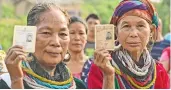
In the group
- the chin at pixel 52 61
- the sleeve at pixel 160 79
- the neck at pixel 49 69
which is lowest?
the sleeve at pixel 160 79

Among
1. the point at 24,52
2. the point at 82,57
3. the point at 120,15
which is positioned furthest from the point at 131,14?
the point at 82,57

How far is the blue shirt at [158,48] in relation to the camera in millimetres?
7301

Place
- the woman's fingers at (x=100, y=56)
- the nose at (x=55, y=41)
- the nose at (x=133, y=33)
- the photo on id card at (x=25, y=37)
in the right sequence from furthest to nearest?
the nose at (x=133, y=33)
the woman's fingers at (x=100, y=56)
the nose at (x=55, y=41)
the photo on id card at (x=25, y=37)

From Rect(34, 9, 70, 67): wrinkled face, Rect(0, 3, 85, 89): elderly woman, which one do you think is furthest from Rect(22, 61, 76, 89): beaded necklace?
Rect(34, 9, 70, 67): wrinkled face

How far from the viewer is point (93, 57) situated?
375 cm

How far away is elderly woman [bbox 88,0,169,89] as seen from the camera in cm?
396

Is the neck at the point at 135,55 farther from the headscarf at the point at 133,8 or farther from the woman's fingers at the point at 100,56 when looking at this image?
the woman's fingers at the point at 100,56

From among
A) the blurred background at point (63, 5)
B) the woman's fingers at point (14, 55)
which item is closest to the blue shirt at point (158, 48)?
the woman's fingers at point (14, 55)

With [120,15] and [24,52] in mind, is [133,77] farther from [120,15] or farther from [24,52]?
[24,52]

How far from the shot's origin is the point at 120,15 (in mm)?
4047

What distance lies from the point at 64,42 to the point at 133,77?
0.75 meters

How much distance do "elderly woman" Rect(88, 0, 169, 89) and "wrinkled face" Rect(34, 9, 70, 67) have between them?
490 millimetres

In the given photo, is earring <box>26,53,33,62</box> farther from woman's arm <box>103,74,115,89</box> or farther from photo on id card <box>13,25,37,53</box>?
woman's arm <box>103,74,115,89</box>

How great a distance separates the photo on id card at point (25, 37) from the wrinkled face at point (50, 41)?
0.33ft
